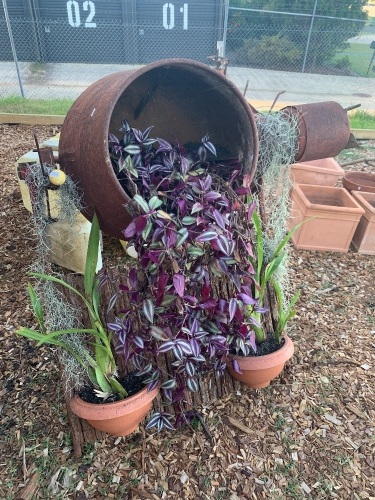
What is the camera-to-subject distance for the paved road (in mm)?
6656

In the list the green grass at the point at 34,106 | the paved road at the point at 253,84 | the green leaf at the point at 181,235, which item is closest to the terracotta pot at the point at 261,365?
the green leaf at the point at 181,235

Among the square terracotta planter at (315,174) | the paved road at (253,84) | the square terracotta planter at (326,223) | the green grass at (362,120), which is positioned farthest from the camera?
Result: the paved road at (253,84)

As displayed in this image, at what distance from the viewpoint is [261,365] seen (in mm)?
1650

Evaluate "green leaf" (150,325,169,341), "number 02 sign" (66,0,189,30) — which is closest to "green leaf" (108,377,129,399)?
"green leaf" (150,325,169,341)

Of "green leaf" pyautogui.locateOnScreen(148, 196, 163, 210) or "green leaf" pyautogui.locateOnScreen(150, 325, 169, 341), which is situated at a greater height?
"green leaf" pyautogui.locateOnScreen(148, 196, 163, 210)

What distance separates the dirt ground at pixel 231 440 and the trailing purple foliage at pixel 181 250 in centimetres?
36

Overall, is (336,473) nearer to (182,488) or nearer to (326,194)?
(182,488)

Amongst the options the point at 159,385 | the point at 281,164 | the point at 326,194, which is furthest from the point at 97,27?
the point at 159,385

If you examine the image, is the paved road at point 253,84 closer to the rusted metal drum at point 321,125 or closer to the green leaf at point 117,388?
the rusted metal drum at point 321,125

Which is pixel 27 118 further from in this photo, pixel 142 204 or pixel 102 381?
pixel 142 204

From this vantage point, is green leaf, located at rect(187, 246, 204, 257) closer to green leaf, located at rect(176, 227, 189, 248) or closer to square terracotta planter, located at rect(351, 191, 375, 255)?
green leaf, located at rect(176, 227, 189, 248)

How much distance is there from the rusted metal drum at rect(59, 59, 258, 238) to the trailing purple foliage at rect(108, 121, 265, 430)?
2.9 inches

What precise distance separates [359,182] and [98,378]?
2.64m

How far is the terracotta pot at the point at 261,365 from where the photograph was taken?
5.41 feet
